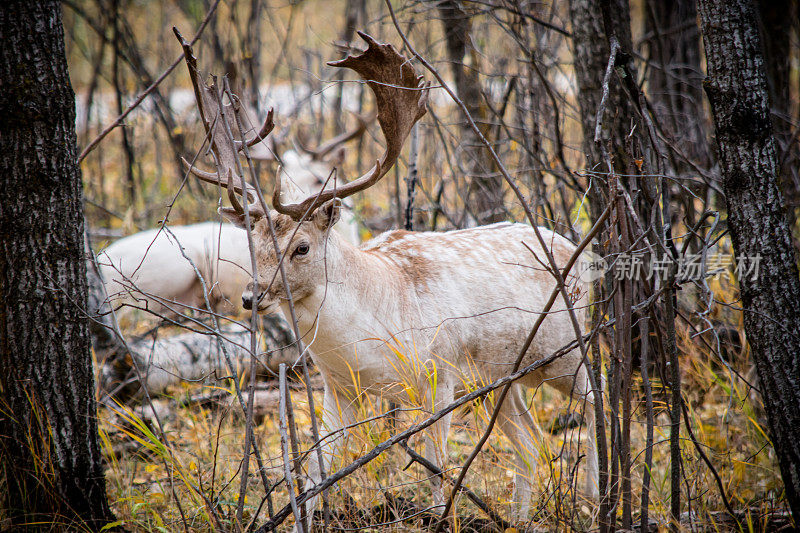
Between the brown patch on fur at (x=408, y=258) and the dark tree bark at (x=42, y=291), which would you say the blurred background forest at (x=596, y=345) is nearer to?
the dark tree bark at (x=42, y=291)

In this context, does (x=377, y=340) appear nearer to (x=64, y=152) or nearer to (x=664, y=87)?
(x=64, y=152)

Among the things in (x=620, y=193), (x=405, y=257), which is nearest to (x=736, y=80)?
(x=620, y=193)

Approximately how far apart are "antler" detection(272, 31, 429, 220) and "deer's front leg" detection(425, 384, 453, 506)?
123 centimetres

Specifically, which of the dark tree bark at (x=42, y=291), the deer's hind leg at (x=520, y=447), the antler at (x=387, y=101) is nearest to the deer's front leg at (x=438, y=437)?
the deer's hind leg at (x=520, y=447)

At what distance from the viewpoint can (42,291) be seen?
3207mm

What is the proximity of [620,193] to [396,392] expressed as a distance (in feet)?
→ 5.69

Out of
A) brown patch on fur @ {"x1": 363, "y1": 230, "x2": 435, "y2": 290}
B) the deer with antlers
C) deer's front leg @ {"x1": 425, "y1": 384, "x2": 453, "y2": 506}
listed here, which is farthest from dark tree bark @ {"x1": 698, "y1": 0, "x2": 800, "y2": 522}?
brown patch on fur @ {"x1": 363, "y1": 230, "x2": 435, "y2": 290}

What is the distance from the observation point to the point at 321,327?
3.71 metres

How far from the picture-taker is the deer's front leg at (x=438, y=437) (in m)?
3.42

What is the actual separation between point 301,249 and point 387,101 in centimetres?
95

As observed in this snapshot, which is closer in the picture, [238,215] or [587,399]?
[238,215]

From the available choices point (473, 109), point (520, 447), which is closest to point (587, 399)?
point (520, 447)

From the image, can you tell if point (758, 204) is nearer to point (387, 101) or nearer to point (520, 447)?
point (387, 101)

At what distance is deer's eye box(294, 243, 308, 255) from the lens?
11.9 feet
